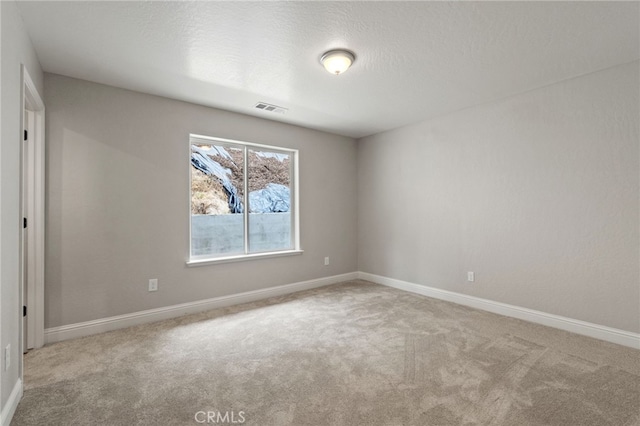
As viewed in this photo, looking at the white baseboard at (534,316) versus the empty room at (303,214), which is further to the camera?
the white baseboard at (534,316)

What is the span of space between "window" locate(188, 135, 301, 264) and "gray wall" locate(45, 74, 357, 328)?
0.17m

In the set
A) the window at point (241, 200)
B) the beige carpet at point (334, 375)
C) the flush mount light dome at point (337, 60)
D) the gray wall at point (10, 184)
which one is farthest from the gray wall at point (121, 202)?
the flush mount light dome at point (337, 60)

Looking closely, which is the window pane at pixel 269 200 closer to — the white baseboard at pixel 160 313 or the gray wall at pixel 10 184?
the white baseboard at pixel 160 313

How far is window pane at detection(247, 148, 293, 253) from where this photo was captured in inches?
166

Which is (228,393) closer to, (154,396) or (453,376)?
(154,396)

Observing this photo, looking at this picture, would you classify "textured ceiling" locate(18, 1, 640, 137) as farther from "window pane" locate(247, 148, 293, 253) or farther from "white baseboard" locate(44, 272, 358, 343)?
"white baseboard" locate(44, 272, 358, 343)

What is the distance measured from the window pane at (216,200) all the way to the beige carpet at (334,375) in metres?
1.00

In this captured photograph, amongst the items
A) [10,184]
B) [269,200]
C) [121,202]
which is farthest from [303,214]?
[10,184]

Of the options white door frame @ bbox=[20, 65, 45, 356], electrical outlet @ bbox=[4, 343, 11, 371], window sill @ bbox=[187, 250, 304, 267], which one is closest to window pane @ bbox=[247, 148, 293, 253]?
window sill @ bbox=[187, 250, 304, 267]

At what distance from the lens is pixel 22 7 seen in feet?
6.38

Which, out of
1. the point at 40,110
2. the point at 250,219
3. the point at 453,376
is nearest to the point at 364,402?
the point at 453,376

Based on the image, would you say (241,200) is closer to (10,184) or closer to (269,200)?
(269,200)

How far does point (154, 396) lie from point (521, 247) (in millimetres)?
3675

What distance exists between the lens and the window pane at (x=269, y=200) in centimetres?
422
